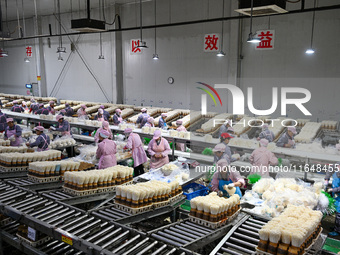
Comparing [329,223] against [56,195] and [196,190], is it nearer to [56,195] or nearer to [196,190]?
[196,190]

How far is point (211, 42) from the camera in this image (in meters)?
11.7

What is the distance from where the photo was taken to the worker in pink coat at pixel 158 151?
6930 millimetres

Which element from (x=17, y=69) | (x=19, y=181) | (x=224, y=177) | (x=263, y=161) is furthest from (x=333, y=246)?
(x=17, y=69)

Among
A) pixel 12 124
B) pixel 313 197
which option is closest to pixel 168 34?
pixel 12 124

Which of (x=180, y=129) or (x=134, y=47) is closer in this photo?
(x=180, y=129)

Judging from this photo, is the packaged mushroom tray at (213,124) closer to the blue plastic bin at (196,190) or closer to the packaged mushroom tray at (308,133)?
the packaged mushroom tray at (308,133)

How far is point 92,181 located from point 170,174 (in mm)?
1698

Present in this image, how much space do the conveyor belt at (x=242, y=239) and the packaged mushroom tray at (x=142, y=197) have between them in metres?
1.08

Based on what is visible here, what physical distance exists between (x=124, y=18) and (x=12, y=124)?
807 cm

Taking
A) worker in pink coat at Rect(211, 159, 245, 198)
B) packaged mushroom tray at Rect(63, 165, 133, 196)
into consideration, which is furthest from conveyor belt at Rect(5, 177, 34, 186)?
worker in pink coat at Rect(211, 159, 245, 198)

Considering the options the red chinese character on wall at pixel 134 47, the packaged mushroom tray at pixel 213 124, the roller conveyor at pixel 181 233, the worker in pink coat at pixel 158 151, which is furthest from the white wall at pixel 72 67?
the roller conveyor at pixel 181 233

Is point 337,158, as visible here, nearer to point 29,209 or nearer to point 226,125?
point 226,125

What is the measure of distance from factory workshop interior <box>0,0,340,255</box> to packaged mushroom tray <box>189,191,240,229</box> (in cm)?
1

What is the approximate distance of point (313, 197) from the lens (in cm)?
446
